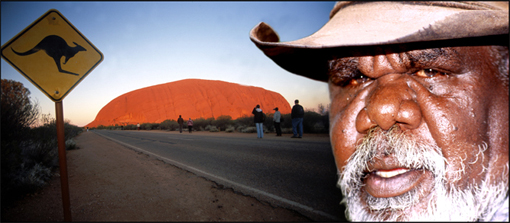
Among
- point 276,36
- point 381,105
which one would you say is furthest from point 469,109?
point 276,36

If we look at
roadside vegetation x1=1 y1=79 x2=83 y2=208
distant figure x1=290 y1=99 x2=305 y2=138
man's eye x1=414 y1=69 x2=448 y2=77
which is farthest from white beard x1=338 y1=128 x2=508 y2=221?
distant figure x1=290 y1=99 x2=305 y2=138

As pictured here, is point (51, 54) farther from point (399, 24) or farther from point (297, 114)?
point (297, 114)

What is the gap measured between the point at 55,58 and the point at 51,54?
0.05 metres

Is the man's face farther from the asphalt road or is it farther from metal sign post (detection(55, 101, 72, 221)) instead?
metal sign post (detection(55, 101, 72, 221))

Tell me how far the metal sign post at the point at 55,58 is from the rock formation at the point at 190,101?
1348 inches

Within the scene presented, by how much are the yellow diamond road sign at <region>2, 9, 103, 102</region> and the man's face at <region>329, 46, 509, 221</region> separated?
2.74 m

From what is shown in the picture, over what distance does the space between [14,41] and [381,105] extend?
3059mm

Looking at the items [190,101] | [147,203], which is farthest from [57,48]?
[190,101]

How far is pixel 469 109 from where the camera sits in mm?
855

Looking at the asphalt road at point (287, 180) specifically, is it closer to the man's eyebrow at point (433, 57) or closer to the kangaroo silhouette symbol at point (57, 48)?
the man's eyebrow at point (433, 57)

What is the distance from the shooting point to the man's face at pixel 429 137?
85 centimetres

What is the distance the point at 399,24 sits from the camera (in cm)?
102

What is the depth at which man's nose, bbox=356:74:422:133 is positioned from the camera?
930 mm

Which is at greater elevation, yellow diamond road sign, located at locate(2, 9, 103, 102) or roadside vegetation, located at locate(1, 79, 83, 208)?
yellow diamond road sign, located at locate(2, 9, 103, 102)
